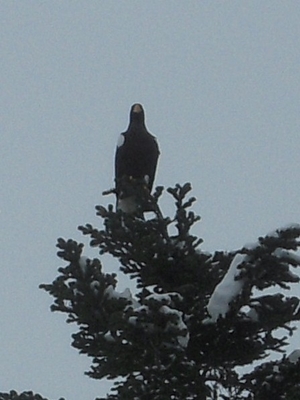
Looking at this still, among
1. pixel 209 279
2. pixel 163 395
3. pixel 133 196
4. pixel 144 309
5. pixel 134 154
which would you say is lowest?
pixel 163 395

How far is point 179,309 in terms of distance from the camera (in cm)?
425

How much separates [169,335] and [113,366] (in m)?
0.42

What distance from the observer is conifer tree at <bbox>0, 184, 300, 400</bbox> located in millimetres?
3939

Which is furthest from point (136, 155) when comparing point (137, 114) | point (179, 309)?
point (179, 309)

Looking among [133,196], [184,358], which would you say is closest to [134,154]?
[133,196]

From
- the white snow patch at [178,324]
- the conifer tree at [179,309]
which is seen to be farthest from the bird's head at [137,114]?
the white snow patch at [178,324]

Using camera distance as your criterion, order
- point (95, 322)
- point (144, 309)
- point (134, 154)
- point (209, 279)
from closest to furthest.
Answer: point (144, 309)
point (95, 322)
point (209, 279)
point (134, 154)

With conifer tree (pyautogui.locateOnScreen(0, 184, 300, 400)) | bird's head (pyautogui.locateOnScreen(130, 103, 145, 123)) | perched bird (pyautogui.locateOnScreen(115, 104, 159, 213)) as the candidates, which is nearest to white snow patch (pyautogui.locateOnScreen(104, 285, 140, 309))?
conifer tree (pyautogui.locateOnScreen(0, 184, 300, 400))

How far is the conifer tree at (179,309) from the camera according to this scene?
3939mm

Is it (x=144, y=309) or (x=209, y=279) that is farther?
(x=209, y=279)

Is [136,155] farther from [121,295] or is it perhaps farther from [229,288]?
[229,288]

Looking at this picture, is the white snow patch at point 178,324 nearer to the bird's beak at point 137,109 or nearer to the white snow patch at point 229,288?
the white snow patch at point 229,288

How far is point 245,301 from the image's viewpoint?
408 centimetres

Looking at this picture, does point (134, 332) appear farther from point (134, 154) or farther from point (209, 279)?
point (134, 154)
